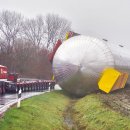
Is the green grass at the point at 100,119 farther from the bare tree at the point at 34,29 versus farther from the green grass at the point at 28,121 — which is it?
the bare tree at the point at 34,29

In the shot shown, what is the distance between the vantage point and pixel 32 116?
1431 centimetres

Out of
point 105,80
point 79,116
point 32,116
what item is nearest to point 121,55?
point 105,80

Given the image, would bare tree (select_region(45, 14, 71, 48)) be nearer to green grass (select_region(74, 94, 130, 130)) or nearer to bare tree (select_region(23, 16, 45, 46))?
bare tree (select_region(23, 16, 45, 46))

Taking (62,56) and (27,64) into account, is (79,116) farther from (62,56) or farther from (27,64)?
(27,64)

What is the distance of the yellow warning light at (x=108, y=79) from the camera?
2545 cm

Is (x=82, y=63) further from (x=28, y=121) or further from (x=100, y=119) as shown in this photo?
(x=28, y=121)

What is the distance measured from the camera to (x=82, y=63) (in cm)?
2516

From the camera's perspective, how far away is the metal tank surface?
25297mm

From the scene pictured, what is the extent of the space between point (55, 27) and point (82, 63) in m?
67.4

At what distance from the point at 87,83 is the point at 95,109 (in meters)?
8.30

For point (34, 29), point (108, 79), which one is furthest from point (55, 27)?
point (108, 79)

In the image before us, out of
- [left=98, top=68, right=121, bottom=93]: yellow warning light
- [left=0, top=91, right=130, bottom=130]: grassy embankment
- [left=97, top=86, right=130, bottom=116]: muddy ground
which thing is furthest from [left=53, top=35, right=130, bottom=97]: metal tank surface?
[left=0, top=91, right=130, bottom=130]: grassy embankment

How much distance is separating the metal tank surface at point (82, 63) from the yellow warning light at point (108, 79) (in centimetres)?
33

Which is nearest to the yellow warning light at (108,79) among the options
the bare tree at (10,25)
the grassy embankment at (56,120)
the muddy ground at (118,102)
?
the muddy ground at (118,102)
